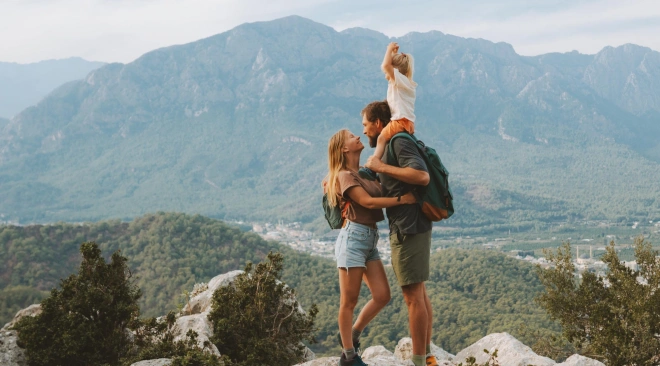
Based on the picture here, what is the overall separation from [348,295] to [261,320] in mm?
3028

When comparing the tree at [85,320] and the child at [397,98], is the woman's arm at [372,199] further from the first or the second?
the tree at [85,320]

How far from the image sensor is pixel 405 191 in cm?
586

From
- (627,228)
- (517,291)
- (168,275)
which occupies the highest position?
(168,275)

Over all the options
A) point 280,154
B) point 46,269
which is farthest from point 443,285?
point 280,154

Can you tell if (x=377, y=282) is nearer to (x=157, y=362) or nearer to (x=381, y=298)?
(x=381, y=298)

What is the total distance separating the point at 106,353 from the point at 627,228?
126498mm

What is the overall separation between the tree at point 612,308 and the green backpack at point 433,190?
657 centimetres

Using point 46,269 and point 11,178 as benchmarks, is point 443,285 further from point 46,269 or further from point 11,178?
point 11,178

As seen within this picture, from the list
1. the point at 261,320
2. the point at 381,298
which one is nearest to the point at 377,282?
the point at 381,298

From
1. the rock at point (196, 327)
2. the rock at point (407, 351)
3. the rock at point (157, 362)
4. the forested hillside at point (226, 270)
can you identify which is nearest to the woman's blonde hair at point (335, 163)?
the rock at point (157, 362)

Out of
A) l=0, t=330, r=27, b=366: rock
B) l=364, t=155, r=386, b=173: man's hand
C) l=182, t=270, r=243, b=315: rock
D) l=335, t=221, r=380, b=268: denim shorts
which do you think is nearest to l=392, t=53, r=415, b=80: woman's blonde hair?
l=364, t=155, r=386, b=173: man's hand

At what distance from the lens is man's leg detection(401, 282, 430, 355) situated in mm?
6023

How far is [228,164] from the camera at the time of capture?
195m

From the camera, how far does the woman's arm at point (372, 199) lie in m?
5.79
